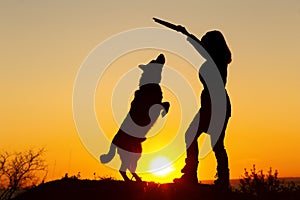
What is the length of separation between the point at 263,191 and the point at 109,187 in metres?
3.12

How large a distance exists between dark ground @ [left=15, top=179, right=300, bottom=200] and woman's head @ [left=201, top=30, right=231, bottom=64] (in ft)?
8.44

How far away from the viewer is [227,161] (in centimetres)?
1002

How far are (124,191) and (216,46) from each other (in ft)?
11.2

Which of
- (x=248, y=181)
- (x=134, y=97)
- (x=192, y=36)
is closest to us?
(x=192, y=36)

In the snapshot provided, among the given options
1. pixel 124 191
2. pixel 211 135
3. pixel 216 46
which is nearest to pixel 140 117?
pixel 211 135

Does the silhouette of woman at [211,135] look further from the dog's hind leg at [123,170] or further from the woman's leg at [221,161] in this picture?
the dog's hind leg at [123,170]

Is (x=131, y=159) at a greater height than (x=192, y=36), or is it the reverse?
(x=192, y=36)

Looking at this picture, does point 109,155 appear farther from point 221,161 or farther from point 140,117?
point 221,161

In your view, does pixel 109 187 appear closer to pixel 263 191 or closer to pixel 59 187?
pixel 59 187

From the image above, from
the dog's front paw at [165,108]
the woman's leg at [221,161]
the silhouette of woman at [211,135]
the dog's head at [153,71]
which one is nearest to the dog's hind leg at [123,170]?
the dog's front paw at [165,108]

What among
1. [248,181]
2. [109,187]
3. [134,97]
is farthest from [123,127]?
[248,181]

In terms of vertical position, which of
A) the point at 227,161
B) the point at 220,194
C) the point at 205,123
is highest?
the point at 205,123

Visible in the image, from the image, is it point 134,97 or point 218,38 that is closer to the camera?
point 218,38

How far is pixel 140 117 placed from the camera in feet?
38.1
